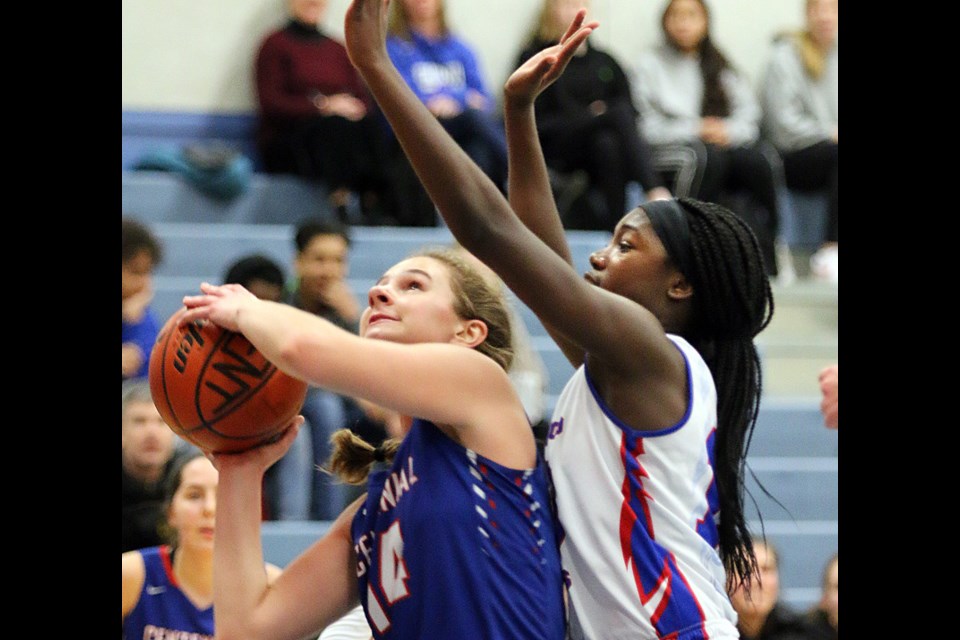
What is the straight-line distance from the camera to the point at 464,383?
2637mm

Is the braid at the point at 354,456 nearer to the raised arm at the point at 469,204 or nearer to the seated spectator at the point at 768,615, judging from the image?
the raised arm at the point at 469,204

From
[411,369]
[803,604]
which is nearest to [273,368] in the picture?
[411,369]

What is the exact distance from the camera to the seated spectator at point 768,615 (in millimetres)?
5105

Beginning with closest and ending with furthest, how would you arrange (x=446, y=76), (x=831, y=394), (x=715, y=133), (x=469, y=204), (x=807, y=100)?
1. (x=469, y=204)
2. (x=831, y=394)
3. (x=446, y=76)
4. (x=715, y=133)
5. (x=807, y=100)

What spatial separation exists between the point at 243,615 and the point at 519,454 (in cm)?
69

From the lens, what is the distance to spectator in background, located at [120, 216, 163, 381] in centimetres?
545

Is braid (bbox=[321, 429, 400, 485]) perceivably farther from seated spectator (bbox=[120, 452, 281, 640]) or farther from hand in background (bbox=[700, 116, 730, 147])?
hand in background (bbox=[700, 116, 730, 147])

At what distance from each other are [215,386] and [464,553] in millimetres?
574

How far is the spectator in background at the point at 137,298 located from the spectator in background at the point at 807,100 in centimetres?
406

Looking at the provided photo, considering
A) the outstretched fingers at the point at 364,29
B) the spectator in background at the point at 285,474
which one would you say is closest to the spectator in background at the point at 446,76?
the spectator in background at the point at 285,474

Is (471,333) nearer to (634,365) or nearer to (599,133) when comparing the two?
(634,365)

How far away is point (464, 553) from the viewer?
262cm

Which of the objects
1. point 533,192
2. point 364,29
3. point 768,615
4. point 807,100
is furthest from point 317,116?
point 364,29
